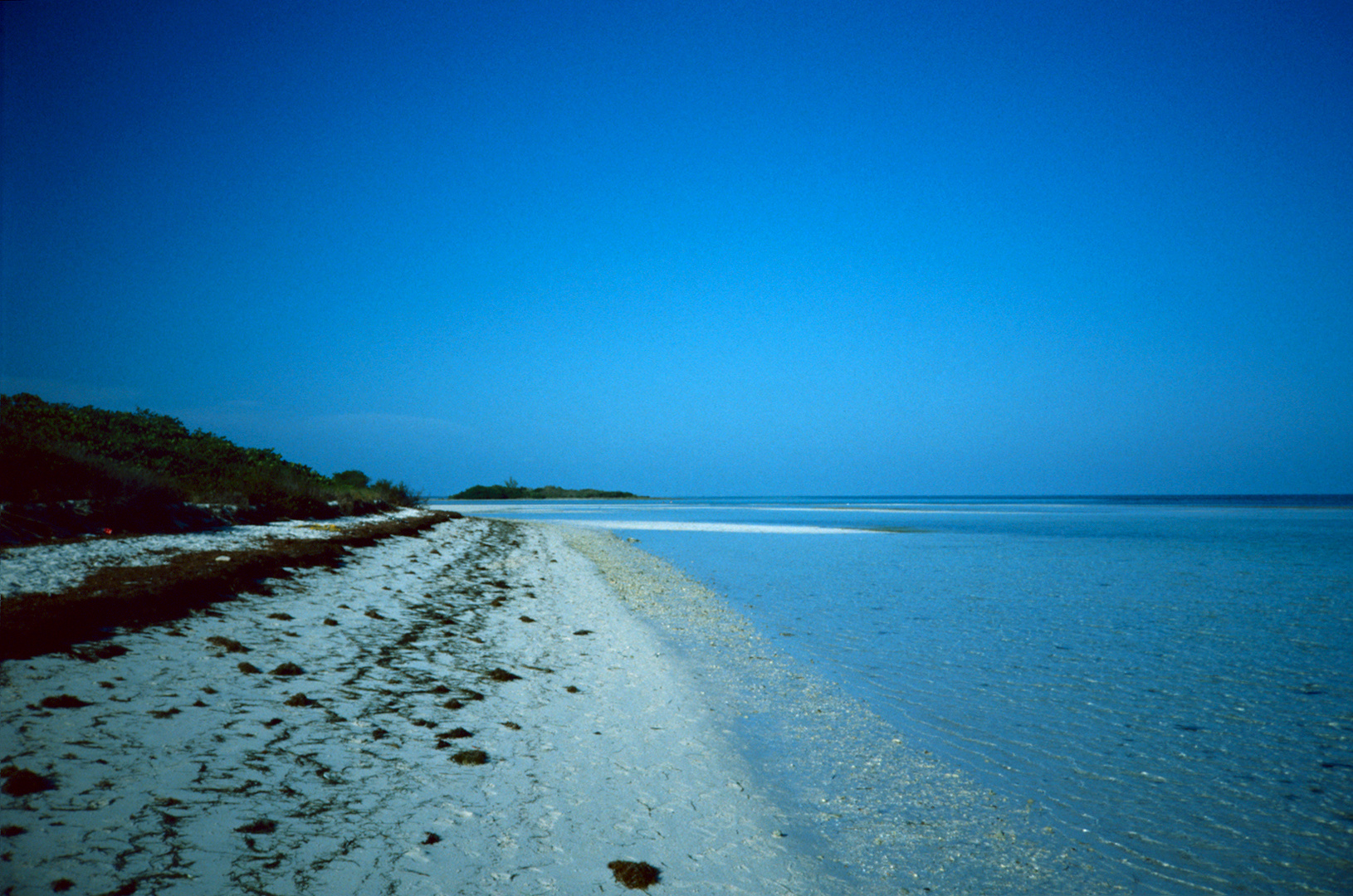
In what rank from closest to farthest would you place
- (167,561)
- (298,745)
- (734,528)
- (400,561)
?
1. (298,745)
2. (167,561)
3. (400,561)
4. (734,528)

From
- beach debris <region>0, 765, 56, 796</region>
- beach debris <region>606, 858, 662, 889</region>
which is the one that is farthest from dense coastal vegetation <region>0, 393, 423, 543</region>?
beach debris <region>606, 858, 662, 889</region>

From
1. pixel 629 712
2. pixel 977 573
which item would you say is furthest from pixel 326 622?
pixel 977 573

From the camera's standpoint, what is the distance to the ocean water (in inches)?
168

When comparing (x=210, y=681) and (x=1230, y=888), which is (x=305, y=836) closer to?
(x=210, y=681)

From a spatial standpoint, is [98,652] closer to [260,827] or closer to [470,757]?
[260,827]

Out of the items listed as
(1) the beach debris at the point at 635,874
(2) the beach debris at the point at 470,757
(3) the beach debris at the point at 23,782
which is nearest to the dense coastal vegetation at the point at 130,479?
(3) the beach debris at the point at 23,782

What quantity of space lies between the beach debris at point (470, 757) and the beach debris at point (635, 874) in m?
1.57

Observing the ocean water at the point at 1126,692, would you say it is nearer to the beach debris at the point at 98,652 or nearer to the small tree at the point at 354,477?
the beach debris at the point at 98,652

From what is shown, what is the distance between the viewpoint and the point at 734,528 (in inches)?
1476

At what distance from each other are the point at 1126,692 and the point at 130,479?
18880mm

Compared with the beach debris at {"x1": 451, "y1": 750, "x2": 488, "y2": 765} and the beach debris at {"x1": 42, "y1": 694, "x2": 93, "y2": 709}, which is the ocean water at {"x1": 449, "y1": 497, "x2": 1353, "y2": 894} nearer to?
the beach debris at {"x1": 451, "y1": 750, "x2": 488, "y2": 765}

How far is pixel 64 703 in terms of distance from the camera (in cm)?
442

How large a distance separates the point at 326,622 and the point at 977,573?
1568 centimetres

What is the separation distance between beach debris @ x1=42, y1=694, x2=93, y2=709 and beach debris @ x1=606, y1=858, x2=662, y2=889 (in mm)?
3997
